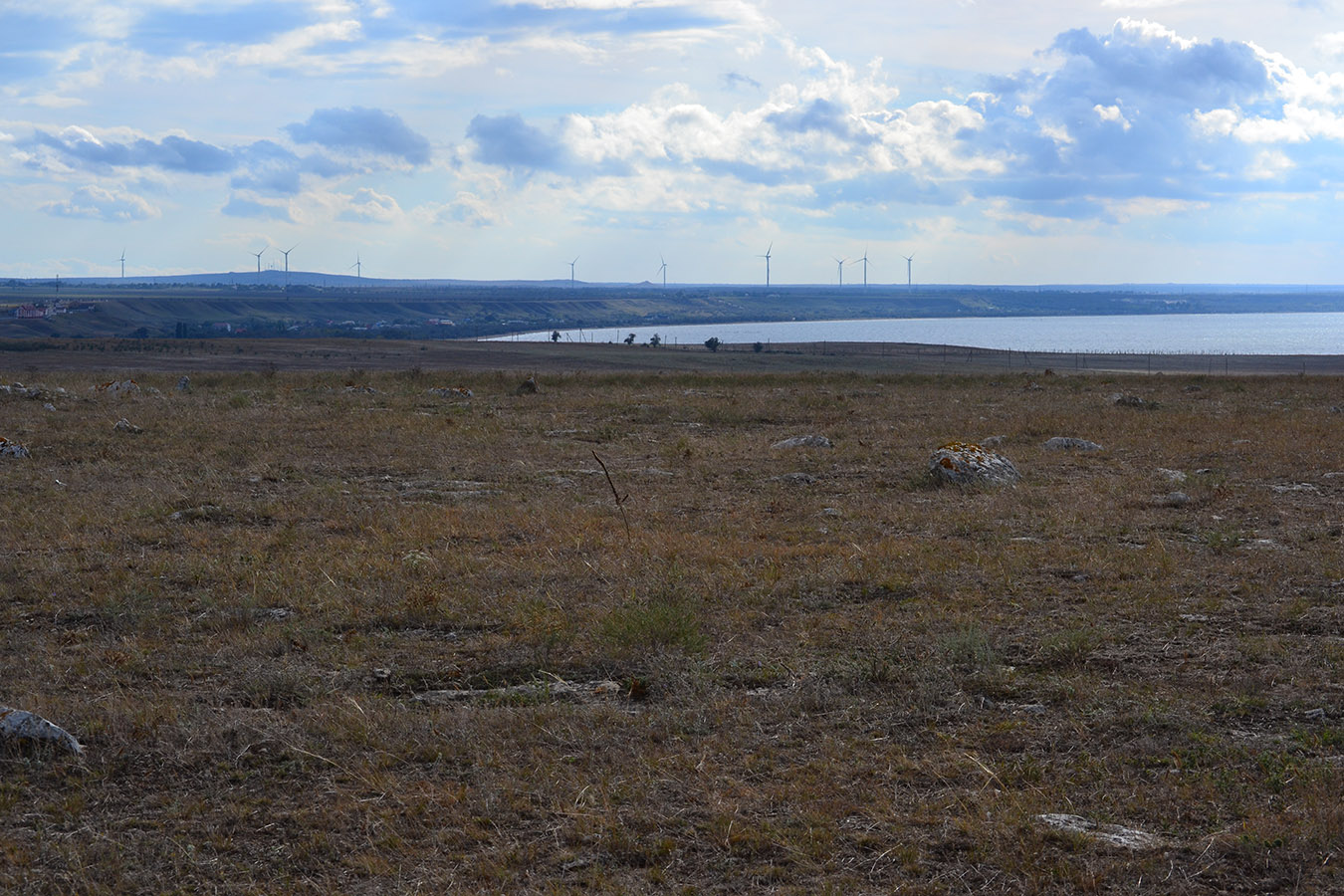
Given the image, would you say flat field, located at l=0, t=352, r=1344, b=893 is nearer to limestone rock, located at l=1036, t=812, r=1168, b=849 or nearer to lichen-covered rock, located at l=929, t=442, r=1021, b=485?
limestone rock, located at l=1036, t=812, r=1168, b=849

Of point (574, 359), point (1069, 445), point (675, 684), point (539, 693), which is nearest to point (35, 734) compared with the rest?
point (539, 693)

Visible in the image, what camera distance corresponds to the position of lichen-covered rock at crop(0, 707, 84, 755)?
596cm

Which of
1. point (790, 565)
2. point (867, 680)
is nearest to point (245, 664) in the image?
point (867, 680)

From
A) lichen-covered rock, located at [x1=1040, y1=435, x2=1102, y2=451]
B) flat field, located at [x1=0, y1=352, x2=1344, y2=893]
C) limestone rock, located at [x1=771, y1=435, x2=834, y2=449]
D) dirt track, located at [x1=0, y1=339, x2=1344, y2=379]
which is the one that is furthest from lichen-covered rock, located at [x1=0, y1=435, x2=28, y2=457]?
dirt track, located at [x1=0, y1=339, x2=1344, y2=379]

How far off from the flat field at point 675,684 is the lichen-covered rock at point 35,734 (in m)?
0.09

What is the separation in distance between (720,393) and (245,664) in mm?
29961

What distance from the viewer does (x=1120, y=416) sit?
26.2 m

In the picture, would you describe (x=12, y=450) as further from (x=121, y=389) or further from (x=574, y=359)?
(x=574, y=359)

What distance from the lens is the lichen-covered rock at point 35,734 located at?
5.96 m

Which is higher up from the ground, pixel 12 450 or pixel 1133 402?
pixel 1133 402

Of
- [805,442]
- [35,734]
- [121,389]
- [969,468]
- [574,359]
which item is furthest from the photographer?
[574,359]

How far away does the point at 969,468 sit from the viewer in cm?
1590

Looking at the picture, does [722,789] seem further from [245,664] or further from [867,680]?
[245,664]

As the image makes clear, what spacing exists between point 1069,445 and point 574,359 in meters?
65.8
